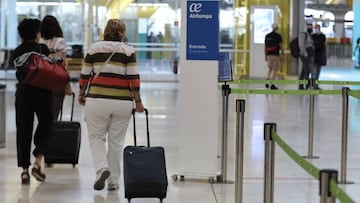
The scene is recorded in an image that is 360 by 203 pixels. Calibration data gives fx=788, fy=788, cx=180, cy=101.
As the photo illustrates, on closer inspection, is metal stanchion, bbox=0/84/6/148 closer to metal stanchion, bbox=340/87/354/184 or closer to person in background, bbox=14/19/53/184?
person in background, bbox=14/19/53/184

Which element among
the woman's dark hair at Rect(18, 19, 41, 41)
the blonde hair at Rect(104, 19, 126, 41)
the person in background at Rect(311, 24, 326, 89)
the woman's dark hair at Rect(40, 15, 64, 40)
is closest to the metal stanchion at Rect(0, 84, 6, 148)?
the woman's dark hair at Rect(40, 15, 64, 40)

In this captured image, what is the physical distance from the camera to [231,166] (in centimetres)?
936

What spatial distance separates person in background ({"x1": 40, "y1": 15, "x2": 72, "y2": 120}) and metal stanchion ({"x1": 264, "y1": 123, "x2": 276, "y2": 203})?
3601mm

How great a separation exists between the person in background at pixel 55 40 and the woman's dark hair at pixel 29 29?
0.83m

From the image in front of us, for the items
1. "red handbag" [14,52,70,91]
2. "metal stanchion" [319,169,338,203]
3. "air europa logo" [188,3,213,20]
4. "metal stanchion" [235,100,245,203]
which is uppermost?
"air europa logo" [188,3,213,20]

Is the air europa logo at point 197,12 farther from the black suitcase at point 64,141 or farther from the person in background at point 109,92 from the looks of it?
the black suitcase at point 64,141

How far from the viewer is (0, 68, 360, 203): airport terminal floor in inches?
294

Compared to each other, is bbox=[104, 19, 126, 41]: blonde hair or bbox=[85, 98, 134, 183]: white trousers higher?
bbox=[104, 19, 126, 41]: blonde hair

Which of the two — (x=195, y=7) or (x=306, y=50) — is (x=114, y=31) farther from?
(x=306, y=50)

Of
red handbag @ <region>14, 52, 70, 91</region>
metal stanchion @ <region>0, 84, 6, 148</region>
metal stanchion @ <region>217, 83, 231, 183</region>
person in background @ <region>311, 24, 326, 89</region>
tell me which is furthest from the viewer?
person in background @ <region>311, 24, 326, 89</region>

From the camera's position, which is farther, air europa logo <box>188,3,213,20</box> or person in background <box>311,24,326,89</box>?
person in background <box>311,24,326,89</box>

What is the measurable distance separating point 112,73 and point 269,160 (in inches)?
86.6

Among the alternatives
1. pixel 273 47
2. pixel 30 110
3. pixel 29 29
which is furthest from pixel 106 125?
pixel 273 47

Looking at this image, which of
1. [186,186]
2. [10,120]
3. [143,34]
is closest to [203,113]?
[186,186]
